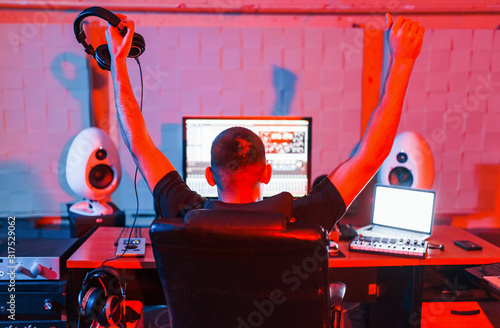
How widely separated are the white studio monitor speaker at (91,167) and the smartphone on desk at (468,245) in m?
1.87

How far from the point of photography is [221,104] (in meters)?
2.62

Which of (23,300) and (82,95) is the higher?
(82,95)

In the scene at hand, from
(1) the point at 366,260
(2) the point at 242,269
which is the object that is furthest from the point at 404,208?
(2) the point at 242,269

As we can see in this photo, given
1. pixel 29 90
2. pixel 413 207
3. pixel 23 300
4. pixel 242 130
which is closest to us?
pixel 242 130

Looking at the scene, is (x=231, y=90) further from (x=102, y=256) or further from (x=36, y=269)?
(x=36, y=269)

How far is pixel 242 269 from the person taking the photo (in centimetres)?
86

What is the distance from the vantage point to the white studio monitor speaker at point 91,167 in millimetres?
2082

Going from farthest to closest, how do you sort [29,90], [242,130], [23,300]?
[29,90] → [23,300] → [242,130]

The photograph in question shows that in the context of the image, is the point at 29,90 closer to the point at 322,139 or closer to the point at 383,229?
the point at 322,139

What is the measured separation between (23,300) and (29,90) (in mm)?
1422

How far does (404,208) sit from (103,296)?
159 centimetres

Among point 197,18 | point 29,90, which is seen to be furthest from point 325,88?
point 29,90

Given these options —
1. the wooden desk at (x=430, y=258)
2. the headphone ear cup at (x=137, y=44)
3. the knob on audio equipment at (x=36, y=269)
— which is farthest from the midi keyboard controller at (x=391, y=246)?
the knob on audio equipment at (x=36, y=269)

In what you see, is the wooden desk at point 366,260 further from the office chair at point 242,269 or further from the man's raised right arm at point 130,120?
the office chair at point 242,269
